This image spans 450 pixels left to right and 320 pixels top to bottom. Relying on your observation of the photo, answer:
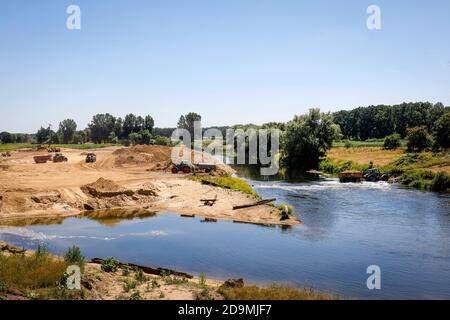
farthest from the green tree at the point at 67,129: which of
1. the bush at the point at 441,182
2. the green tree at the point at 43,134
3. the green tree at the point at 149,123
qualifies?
the bush at the point at 441,182

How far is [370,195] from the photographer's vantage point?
49250mm

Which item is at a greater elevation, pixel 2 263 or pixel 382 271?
pixel 2 263

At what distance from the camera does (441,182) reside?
52594 mm

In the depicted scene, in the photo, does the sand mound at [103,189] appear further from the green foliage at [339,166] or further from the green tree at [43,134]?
the green tree at [43,134]

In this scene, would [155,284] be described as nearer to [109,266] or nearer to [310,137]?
[109,266]

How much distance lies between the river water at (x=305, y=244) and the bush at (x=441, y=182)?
29.9 feet

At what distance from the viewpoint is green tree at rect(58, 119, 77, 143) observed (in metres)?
184

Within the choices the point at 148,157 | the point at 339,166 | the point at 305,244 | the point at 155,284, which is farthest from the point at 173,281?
the point at 339,166

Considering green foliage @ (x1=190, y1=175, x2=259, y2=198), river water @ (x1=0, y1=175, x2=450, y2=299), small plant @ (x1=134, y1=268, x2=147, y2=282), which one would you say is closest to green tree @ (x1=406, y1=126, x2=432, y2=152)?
river water @ (x1=0, y1=175, x2=450, y2=299)

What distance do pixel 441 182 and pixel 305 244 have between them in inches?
1242
